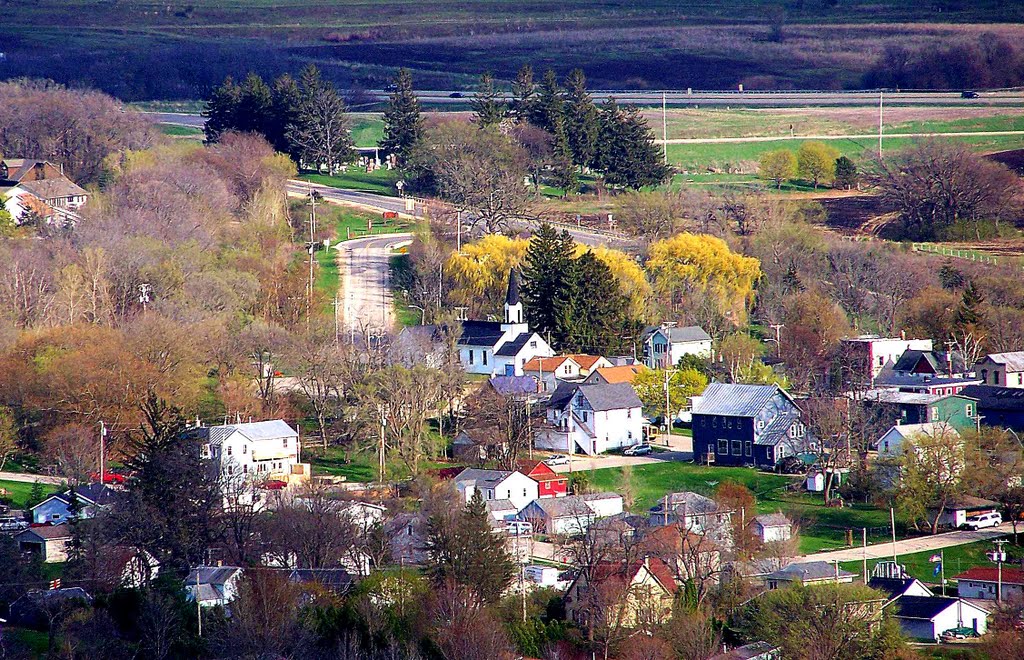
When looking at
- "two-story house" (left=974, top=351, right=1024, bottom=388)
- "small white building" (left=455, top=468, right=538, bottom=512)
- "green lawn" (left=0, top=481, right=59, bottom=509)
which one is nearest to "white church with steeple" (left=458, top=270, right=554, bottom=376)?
"two-story house" (left=974, top=351, right=1024, bottom=388)

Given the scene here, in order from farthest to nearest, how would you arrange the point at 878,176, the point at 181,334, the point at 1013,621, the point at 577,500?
the point at 878,176
the point at 181,334
the point at 577,500
the point at 1013,621

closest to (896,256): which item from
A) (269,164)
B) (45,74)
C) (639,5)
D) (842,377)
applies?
(842,377)

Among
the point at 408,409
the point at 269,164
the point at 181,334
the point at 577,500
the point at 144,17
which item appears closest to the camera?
the point at 577,500

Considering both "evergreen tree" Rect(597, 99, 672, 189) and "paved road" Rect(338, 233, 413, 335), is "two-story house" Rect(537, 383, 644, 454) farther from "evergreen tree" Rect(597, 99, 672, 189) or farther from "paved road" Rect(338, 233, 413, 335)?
"evergreen tree" Rect(597, 99, 672, 189)

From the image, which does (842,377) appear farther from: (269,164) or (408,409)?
(269,164)

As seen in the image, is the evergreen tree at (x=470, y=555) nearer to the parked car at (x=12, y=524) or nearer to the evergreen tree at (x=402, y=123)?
the parked car at (x=12, y=524)

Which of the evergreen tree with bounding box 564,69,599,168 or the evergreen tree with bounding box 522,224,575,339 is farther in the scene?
the evergreen tree with bounding box 564,69,599,168

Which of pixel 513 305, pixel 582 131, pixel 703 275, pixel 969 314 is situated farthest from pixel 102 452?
pixel 582 131
